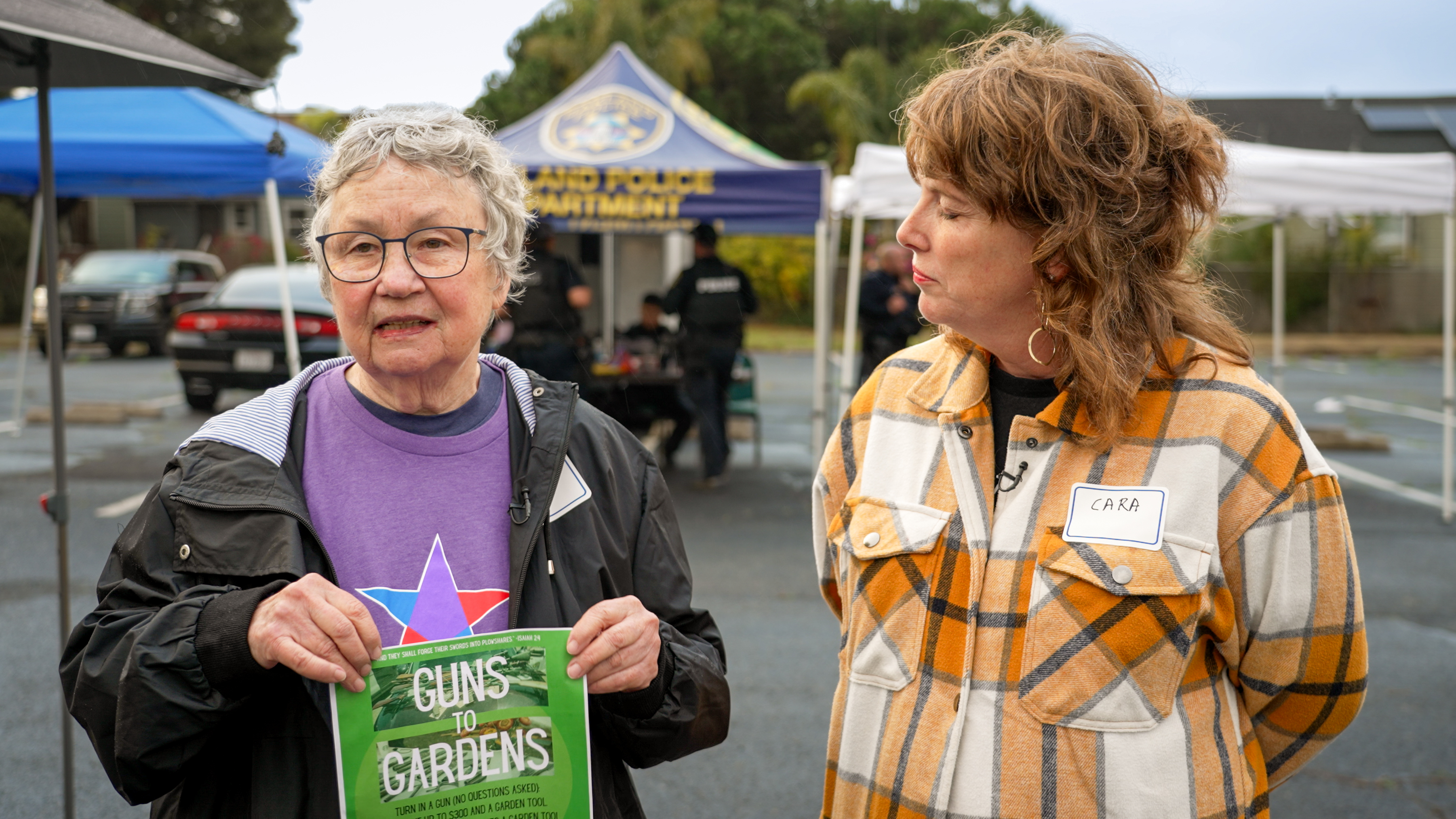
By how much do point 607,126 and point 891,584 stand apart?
6.95m

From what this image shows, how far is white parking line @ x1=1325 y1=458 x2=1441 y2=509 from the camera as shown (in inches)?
325

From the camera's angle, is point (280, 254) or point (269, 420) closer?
point (269, 420)

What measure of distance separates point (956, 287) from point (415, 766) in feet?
3.39

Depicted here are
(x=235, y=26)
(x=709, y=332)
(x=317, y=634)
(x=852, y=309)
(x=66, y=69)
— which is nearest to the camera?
(x=317, y=634)

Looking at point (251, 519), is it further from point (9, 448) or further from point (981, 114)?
point (9, 448)

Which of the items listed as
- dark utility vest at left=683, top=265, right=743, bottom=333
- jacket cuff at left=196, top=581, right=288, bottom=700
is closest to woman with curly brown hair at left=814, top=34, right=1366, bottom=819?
jacket cuff at left=196, top=581, right=288, bottom=700

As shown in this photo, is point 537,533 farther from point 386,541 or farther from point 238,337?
point 238,337

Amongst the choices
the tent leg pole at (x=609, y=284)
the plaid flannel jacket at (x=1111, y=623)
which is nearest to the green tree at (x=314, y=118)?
the tent leg pole at (x=609, y=284)

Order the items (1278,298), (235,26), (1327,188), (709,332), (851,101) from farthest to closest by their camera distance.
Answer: (851,101), (235,26), (1278,298), (709,332), (1327,188)

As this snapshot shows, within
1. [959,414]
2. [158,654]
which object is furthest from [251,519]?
[959,414]

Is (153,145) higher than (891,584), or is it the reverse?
(153,145)

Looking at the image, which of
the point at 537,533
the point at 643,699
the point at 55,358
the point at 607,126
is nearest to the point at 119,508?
the point at 607,126

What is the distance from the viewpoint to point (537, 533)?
1592mm

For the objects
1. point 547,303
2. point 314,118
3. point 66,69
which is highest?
point 314,118
